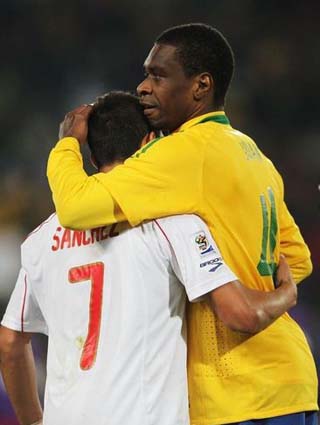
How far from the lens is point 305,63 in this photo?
6.19 meters

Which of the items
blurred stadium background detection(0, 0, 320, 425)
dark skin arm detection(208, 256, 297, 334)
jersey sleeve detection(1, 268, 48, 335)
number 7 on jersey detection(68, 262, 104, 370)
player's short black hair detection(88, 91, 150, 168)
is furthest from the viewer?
blurred stadium background detection(0, 0, 320, 425)

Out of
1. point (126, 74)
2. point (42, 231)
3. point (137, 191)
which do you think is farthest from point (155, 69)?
point (126, 74)

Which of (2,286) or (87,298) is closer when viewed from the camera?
(87,298)

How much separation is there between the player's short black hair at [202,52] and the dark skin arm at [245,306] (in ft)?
1.81

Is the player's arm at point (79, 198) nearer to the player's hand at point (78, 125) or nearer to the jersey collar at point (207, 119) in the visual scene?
the player's hand at point (78, 125)

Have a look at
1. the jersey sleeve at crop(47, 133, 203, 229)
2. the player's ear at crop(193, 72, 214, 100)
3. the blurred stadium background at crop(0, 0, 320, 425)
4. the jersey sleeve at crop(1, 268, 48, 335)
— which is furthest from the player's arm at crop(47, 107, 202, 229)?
the blurred stadium background at crop(0, 0, 320, 425)

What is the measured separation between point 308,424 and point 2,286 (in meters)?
3.34

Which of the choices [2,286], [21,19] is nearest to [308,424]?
[2,286]

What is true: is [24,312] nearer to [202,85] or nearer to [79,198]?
[79,198]

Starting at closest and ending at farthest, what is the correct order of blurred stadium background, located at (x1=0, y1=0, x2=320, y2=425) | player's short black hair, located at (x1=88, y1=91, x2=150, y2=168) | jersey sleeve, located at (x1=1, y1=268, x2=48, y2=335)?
1. player's short black hair, located at (x1=88, y1=91, x2=150, y2=168)
2. jersey sleeve, located at (x1=1, y1=268, x2=48, y2=335)
3. blurred stadium background, located at (x1=0, y1=0, x2=320, y2=425)

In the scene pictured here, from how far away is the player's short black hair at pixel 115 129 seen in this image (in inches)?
92.0

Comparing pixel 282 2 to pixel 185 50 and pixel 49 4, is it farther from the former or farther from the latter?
pixel 185 50

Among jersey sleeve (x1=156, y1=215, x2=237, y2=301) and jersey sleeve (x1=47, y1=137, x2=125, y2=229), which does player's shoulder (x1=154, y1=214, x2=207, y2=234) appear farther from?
jersey sleeve (x1=47, y1=137, x2=125, y2=229)

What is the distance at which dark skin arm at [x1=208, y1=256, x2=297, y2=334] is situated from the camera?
2.09m
